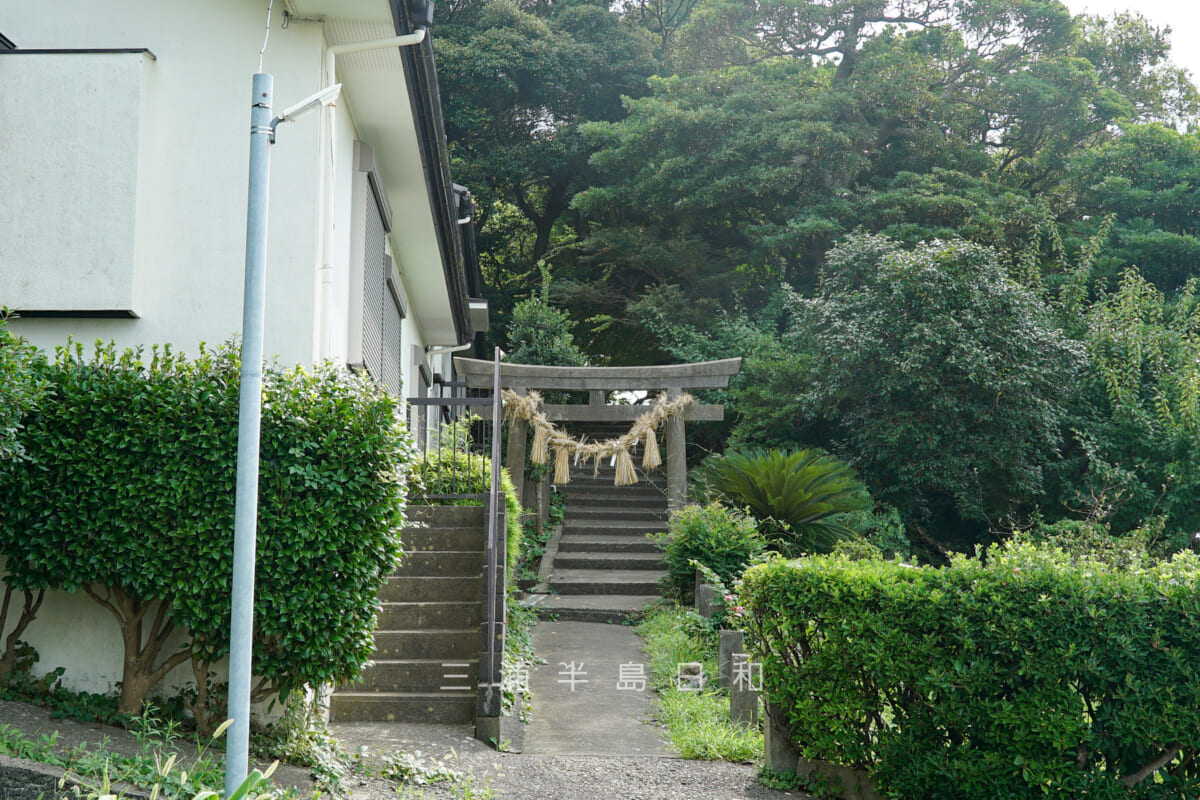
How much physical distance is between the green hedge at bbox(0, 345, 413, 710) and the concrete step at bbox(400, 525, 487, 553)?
2.94 metres

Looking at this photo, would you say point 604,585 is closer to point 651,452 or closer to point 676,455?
point 651,452

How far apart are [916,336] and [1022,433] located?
90.4 inches

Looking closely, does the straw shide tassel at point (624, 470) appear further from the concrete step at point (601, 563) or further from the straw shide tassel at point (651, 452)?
the concrete step at point (601, 563)

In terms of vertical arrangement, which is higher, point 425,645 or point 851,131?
point 851,131

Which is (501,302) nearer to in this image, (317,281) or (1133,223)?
(1133,223)

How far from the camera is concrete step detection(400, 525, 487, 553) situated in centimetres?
845

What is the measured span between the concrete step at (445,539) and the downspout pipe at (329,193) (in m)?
2.21

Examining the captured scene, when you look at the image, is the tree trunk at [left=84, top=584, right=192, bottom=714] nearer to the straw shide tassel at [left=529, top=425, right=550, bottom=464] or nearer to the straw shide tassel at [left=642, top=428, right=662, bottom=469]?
the straw shide tassel at [left=529, top=425, right=550, bottom=464]

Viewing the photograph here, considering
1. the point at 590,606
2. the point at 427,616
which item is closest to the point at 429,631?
the point at 427,616

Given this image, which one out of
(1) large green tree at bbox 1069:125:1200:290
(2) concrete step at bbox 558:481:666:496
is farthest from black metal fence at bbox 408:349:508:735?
(1) large green tree at bbox 1069:125:1200:290

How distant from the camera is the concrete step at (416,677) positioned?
7.23m

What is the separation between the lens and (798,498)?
13.4m

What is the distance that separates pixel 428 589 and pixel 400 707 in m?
1.16

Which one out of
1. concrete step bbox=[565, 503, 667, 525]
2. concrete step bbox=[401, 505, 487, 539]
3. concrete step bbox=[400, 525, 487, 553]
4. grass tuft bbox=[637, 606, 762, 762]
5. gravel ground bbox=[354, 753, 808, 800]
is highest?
concrete step bbox=[565, 503, 667, 525]
